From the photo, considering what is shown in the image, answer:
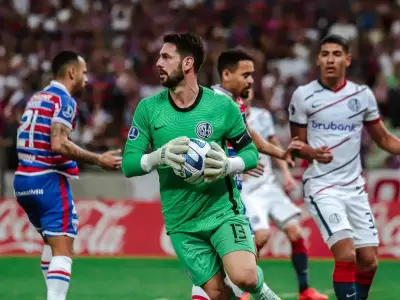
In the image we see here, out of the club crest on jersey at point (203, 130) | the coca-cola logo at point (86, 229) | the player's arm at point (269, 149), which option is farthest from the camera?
the coca-cola logo at point (86, 229)

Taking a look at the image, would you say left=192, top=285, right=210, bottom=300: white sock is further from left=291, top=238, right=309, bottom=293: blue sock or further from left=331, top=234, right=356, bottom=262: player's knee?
left=291, top=238, right=309, bottom=293: blue sock

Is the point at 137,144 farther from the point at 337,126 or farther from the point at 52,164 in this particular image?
the point at 337,126

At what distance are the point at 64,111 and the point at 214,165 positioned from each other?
88.5 inches

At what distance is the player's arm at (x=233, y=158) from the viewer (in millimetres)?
6582

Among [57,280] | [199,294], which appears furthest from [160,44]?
[199,294]

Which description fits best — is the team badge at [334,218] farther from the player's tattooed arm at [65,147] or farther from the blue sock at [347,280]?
the player's tattooed arm at [65,147]

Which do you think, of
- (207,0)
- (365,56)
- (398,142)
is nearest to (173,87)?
(398,142)

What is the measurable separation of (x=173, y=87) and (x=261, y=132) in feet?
12.5

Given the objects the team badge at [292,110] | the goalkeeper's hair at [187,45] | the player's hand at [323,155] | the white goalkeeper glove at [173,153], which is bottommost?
the player's hand at [323,155]

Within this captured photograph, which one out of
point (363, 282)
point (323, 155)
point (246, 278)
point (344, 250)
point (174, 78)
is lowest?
point (363, 282)

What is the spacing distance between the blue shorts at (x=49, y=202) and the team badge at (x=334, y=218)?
2158 mm

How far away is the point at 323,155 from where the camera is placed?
841 centimetres

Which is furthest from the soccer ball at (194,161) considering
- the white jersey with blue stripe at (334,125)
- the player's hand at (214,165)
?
the white jersey with blue stripe at (334,125)

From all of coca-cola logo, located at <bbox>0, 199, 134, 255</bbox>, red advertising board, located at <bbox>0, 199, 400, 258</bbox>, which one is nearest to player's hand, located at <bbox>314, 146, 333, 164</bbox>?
red advertising board, located at <bbox>0, 199, 400, 258</bbox>
